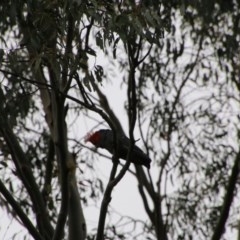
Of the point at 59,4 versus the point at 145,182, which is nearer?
the point at 59,4

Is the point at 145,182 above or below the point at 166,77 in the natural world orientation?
below

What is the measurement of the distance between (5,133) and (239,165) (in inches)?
72.5

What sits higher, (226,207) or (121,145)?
(226,207)

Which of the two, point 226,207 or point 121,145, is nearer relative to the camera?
point 121,145

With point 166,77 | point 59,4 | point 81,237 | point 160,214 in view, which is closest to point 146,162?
point 81,237

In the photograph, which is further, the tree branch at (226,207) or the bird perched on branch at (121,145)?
the tree branch at (226,207)

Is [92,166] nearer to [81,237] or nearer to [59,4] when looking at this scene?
[81,237]

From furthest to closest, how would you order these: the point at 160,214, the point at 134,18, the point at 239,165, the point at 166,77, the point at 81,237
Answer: the point at 166,77
the point at 160,214
the point at 239,165
the point at 81,237
the point at 134,18

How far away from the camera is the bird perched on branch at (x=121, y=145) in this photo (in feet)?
12.2

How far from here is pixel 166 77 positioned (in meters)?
6.64

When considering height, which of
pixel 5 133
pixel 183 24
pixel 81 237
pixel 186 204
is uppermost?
pixel 183 24

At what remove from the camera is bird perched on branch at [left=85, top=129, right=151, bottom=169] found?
372 centimetres

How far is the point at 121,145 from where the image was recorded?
→ 3715 millimetres

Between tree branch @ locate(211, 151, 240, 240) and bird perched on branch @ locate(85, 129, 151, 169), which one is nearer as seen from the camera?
bird perched on branch @ locate(85, 129, 151, 169)
